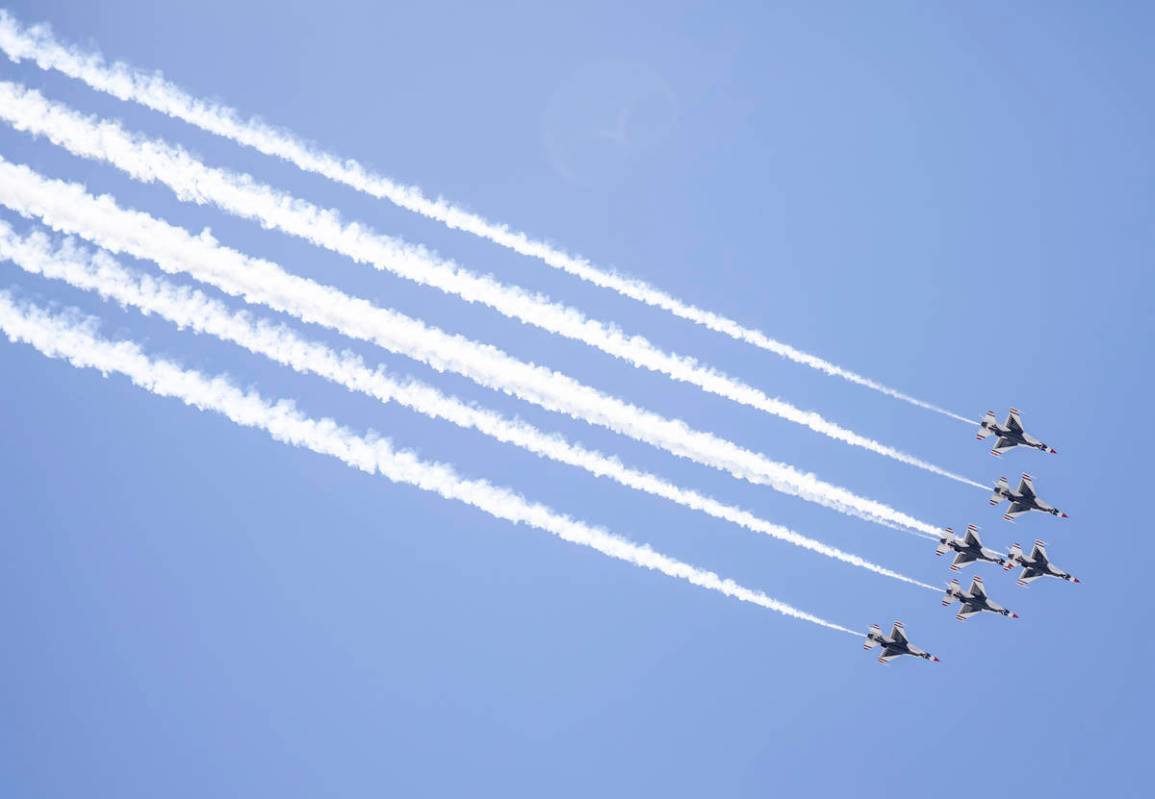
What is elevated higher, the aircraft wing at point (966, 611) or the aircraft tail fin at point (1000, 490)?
the aircraft tail fin at point (1000, 490)

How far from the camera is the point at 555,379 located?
3441 centimetres

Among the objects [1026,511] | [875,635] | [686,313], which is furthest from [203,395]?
[1026,511]

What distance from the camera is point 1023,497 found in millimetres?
45344

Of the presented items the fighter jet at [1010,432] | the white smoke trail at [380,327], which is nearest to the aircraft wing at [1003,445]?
the fighter jet at [1010,432]

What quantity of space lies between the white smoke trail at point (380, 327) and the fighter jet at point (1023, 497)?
612 cm

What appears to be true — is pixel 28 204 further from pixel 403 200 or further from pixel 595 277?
pixel 595 277

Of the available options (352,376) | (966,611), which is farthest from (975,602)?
(352,376)

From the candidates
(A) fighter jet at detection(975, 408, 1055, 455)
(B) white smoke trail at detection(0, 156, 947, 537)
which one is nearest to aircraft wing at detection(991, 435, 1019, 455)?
(A) fighter jet at detection(975, 408, 1055, 455)

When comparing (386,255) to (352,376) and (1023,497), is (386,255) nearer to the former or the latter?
(352,376)

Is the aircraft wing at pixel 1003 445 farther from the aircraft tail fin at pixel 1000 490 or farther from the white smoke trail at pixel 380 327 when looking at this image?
the white smoke trail at pixel 380 327

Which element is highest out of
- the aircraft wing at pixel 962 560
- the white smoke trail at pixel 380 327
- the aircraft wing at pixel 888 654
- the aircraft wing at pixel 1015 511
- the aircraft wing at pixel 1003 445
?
the aircraft wing at pixel 1003 445

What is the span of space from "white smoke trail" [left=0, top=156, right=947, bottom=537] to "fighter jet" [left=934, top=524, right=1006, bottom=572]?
14.7 ft

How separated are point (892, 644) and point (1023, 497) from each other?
7204 mm

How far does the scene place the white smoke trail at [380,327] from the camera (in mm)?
27516
